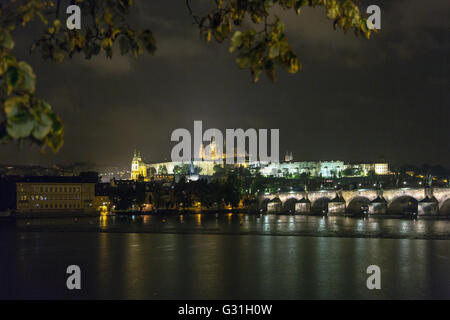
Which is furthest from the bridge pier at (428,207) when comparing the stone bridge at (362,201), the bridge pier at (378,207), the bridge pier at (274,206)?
the bridge pier at (274,206)

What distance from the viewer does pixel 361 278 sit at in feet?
74.0

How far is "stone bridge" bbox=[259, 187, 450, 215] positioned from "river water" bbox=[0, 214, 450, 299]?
2861 cm

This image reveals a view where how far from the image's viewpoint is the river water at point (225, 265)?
19.4 metres

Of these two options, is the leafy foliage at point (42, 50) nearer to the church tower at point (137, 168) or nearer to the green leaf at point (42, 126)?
the green leaf at point (42, 126)

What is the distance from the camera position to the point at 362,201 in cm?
9788

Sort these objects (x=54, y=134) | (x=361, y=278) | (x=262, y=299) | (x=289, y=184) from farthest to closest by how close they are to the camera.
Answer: (x=289, y=184)
(x=361, y=278)
(x=262, y=299)
(x=54, y=134)

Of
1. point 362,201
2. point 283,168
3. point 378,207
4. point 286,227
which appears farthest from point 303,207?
point 283,168

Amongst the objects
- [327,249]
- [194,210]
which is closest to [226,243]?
[327,249]

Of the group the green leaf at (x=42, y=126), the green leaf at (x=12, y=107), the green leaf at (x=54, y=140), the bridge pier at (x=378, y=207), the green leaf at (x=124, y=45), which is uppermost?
the green leaf at (x=124, y=45)

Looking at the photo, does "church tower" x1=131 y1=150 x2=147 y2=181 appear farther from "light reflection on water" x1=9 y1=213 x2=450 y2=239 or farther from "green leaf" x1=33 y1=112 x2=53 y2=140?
"green leaf" x1=33 y1=112 x2=53 y2=140

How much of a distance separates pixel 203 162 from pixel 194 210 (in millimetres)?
80923

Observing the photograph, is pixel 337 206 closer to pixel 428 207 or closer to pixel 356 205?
pixel 356 205

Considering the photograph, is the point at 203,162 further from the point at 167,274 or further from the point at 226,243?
the point at 167,274

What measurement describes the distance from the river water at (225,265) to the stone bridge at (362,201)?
93.9 feet
